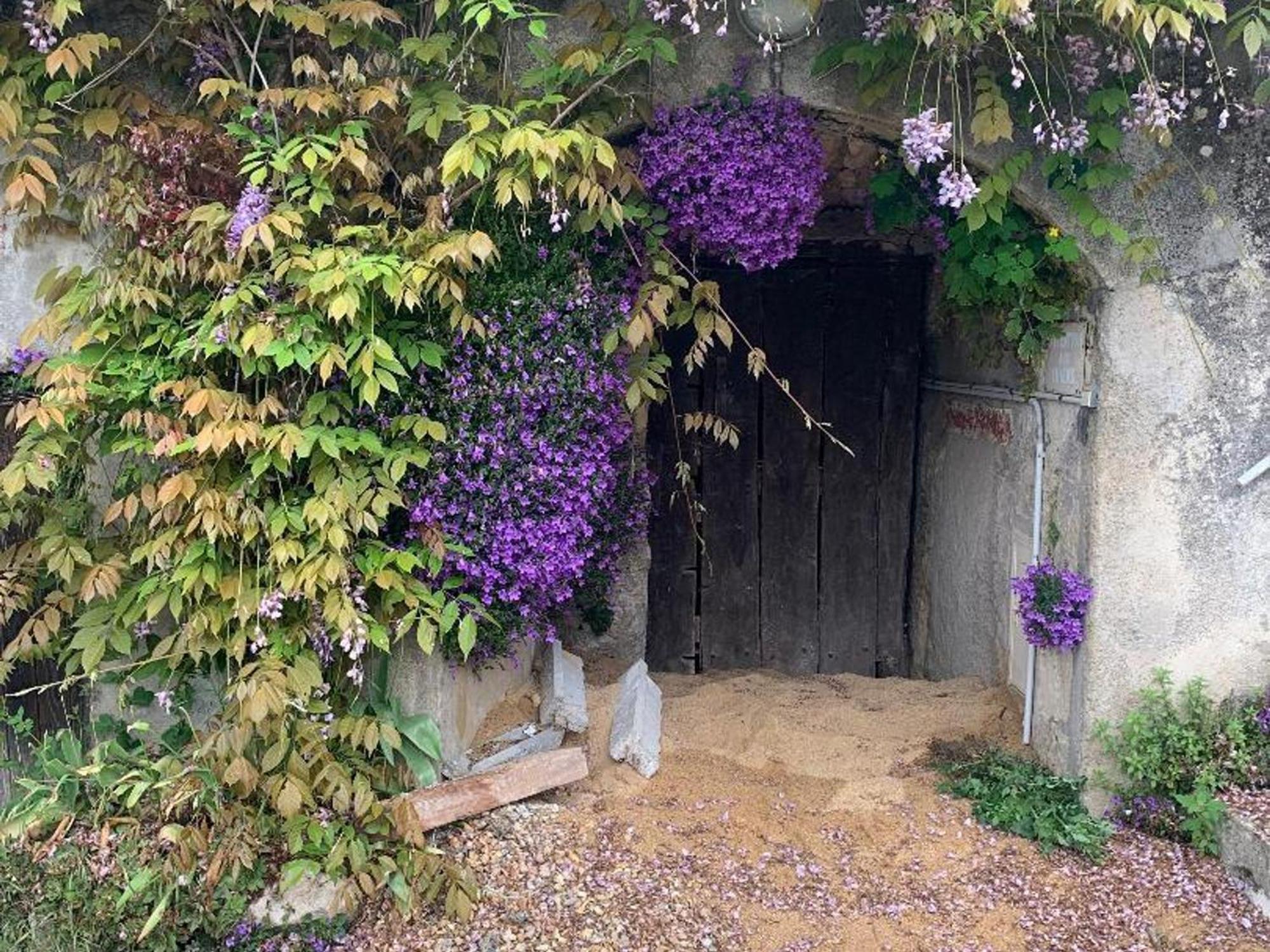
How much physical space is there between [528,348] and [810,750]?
174cm

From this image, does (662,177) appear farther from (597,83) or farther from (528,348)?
(528,348)

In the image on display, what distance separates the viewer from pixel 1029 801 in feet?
12.2

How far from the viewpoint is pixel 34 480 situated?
10.6 feet

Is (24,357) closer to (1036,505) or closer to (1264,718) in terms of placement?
(1036,505)

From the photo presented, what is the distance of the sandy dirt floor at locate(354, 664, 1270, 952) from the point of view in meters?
3.21

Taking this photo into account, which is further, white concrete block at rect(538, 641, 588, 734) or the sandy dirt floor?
white concrete block at rect(538, 641, 588, 734)

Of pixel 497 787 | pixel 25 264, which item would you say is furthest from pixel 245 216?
pixel 497 787

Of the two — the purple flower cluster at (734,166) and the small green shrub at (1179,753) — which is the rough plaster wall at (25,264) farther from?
the small green shrub at (1179,753)

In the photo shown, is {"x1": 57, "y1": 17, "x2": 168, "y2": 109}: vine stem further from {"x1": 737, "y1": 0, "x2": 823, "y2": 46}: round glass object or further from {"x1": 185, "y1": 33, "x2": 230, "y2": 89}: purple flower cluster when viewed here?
{"x1": 737, "y1": 0, "x2": 823, "y2": 46}: round glass object

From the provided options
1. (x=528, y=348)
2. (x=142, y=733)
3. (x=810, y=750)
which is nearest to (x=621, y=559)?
(x=810, y=750)

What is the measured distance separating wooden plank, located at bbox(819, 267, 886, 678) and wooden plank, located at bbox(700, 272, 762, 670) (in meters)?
0.32

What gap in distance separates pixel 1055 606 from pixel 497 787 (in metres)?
1.83

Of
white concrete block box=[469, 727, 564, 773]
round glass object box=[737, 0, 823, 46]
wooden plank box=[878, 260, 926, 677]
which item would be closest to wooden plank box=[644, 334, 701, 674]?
wooden plank box=[878, 260, 926, 677]

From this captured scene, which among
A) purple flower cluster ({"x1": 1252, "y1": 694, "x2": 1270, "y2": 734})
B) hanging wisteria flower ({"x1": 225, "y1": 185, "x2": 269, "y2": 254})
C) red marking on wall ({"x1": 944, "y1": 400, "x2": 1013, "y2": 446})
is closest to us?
hanging wisteria flower ({"x1": 225, "y1": 185, "x2": 269, "y2": 254})
